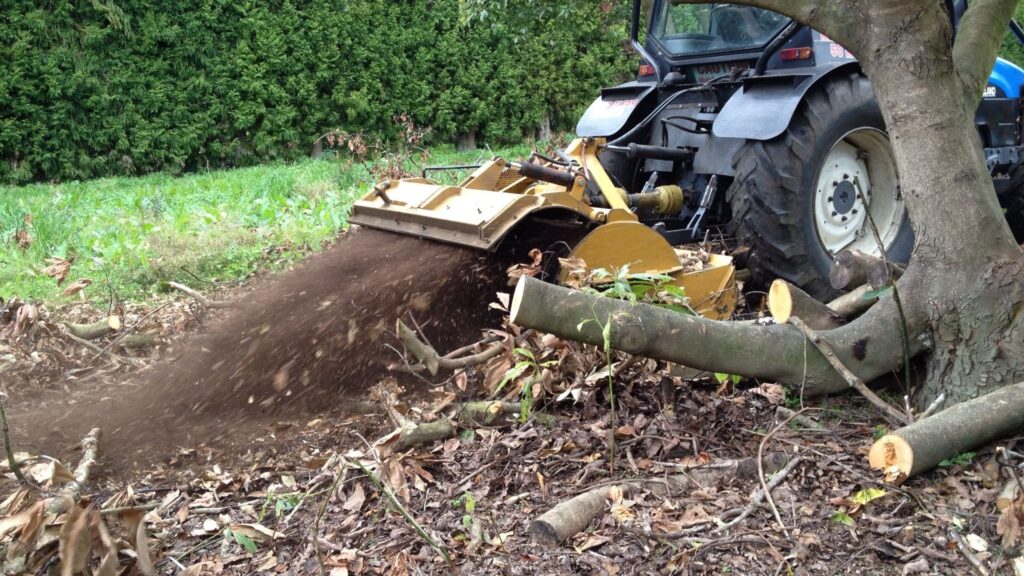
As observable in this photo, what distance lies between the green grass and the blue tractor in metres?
2.43

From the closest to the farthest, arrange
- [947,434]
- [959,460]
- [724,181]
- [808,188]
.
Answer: [947,434], [959,460], [808,188], [724,181]

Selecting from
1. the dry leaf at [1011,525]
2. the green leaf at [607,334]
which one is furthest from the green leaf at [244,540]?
the dry leaf at [1011,525]

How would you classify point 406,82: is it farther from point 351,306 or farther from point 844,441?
point 844,441

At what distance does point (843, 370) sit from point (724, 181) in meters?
2.20

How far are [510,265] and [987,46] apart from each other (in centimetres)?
212

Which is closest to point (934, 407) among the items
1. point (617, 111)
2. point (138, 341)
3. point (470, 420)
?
point (470, 420)

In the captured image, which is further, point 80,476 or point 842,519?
point 80,476

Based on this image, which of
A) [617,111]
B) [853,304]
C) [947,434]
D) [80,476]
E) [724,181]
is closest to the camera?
[947,434]

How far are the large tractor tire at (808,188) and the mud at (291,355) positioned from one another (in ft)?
4.42

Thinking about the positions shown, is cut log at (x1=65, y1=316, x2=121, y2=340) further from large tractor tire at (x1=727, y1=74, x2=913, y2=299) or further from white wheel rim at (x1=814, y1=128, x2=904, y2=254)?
white wheel rim at (x1=814, y1=128, x2=904, y2=254)

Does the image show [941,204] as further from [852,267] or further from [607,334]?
[607,334]

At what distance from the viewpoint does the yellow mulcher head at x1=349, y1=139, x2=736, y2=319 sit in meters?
3.95

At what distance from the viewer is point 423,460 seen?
3188 mm

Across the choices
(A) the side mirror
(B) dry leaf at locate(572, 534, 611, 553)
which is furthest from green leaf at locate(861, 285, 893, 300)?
(A) the side mirror
